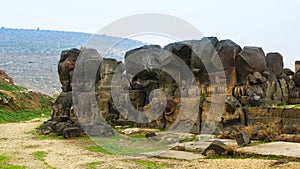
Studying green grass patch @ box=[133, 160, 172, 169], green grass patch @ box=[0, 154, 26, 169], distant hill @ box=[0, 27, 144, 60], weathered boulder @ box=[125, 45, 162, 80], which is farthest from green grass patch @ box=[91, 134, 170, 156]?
distant hill @ box=[0, 27, 144, 60]

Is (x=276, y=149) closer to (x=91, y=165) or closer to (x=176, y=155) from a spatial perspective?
(x=176, y=155)

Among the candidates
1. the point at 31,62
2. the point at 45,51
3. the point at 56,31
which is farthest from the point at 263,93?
the point at 56,31

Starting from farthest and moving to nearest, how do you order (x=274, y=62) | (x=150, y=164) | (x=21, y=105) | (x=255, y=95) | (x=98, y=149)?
(x=21, y=105) < (x=274, y=62) < (x=255, y=95) < (x=98, y=149) < (x=150, y=164)

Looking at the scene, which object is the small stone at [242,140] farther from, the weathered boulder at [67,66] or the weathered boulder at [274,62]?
the weathered boulder at [67,66]

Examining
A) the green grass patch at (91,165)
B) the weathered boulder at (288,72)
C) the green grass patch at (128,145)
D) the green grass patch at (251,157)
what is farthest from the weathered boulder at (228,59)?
the green grass patch at (91,165)

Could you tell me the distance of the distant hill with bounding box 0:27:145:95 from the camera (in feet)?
197

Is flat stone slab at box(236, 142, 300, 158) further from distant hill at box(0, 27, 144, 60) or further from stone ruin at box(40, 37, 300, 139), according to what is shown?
distant hill at box(0, 27, 144, 60)

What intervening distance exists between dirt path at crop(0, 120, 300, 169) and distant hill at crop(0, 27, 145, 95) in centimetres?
721

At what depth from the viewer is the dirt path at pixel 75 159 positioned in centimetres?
824

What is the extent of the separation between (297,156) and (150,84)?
9.53 meters

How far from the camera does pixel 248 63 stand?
13859 mm

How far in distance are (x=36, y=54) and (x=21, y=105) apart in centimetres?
7408

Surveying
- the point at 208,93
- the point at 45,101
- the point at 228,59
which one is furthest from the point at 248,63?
the point at 45,101

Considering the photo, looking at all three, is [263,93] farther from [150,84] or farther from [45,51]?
[45,51]
